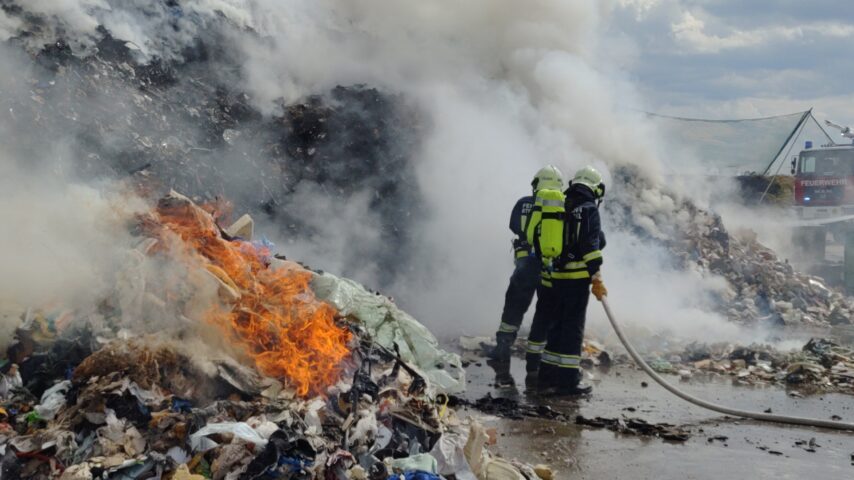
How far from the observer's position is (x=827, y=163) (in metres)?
18.2

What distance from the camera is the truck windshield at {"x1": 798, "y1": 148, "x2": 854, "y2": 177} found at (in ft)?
59.2

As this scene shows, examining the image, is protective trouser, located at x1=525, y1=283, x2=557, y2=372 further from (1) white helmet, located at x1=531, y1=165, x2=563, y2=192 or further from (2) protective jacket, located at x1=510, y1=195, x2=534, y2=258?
(1) white helmet, located at x1=531, y1=165, x2=563, y2=192

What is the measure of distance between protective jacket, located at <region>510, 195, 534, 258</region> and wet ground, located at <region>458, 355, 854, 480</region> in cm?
122

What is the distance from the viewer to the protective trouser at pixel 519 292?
7.29m

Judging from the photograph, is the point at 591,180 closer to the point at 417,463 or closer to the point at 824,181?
the point at 417,463

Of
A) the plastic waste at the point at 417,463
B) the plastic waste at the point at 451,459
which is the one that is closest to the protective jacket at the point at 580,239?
the plastic waste at the point at 451,459

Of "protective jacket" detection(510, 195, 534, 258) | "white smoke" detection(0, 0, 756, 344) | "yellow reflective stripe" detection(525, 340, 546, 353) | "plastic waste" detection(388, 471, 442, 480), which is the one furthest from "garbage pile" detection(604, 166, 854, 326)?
"plastic waste" detection(388, 471, 442, 480)

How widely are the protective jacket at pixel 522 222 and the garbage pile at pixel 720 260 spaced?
4.94 metres

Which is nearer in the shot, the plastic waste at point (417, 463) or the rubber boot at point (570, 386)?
the plastic waste at point (417, 463)

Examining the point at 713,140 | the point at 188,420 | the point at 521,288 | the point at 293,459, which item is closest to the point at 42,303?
the point at 188,420

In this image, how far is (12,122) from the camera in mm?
7988

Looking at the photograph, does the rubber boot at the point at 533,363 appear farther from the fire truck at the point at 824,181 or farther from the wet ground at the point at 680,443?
the fire truck at the point at 824,181

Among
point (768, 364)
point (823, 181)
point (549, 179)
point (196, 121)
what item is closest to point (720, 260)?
point (768, 364)

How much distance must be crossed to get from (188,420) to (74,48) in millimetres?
→ 6700
